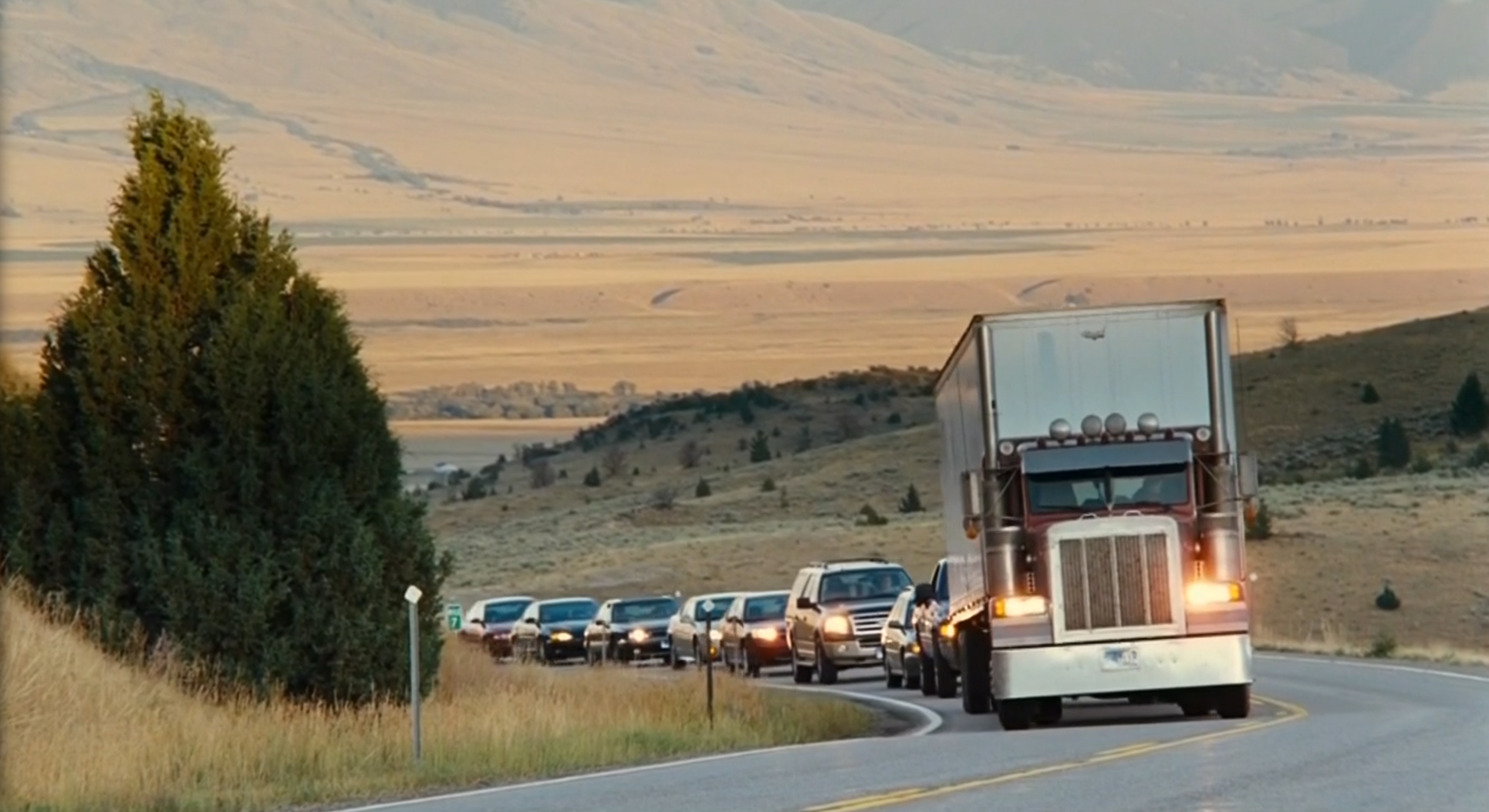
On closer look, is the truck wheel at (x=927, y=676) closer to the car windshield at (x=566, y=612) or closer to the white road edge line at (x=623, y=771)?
the white road edge line at (x=623, y=771)

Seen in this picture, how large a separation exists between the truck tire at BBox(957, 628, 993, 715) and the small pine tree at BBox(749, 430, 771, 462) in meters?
94.1

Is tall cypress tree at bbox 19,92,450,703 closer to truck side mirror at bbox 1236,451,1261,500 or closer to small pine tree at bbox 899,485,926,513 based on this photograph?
truck side mirror at bbox 1236,451,1261,500

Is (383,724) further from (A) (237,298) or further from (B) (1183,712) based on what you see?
(B) (1183,712)

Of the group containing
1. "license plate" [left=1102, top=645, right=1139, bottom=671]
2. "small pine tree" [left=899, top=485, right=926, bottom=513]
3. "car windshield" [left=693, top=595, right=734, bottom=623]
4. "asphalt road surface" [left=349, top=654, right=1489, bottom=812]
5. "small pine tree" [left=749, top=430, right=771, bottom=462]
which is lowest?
"asphalt road surface" [left=349, top=654, right=1489, bottom=812]

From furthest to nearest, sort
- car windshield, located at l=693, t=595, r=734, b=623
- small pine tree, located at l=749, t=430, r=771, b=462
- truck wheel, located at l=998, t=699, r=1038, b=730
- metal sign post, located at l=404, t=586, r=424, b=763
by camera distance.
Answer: small pine tree, located at l=749, t=430, r=771, b=462 → car windshield, located at l=693, t=595, r=734, b=623 → truck wheel, located at l=998, t=699, r=1038, b=730 → metal sign post, located at l=404, t=586, r=424, b=763

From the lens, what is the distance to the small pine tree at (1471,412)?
95.2 m

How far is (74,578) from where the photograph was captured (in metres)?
27.0

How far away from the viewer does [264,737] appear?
22.5 m

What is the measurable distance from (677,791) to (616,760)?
4059 mm

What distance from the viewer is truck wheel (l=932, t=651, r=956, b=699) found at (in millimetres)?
32375

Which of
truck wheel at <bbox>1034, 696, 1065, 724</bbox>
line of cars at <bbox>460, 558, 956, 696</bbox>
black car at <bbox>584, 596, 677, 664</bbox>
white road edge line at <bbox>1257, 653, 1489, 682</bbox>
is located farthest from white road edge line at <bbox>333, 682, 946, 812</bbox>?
black car at <bbox>584, 596, 677, 664</bbox>

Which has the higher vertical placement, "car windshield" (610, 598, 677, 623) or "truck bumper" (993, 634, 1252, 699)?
"car windshield" (610, 598, 677, 623)

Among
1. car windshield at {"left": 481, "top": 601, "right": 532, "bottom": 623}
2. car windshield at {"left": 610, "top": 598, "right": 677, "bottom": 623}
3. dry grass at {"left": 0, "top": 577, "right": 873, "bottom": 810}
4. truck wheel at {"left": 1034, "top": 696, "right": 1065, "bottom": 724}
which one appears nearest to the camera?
dry grass at {"left": 0, "top": 577, "right": 873, "bottom": 810}

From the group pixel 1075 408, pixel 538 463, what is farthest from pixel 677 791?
pixel 538 463
